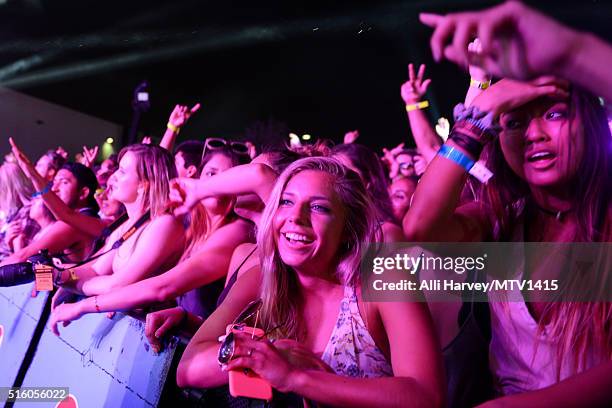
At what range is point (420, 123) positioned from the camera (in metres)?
2.64

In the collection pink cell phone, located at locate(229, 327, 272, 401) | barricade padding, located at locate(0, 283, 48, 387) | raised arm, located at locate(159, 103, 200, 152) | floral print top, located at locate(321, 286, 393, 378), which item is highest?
raised arm, located at locate(159, 103, 200, 152)

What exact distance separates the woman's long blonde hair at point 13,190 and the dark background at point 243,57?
101 inches

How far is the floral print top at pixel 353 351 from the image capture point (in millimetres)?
1512

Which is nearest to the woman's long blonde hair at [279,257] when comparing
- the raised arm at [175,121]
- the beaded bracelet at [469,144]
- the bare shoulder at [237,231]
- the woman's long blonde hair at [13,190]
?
the beaded bracelet at [469,144]

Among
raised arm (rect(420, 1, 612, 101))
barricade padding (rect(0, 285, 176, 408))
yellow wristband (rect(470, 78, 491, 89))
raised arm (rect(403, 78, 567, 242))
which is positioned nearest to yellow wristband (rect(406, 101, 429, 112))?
yellow wristband (rect(470, 78, 491, 89))

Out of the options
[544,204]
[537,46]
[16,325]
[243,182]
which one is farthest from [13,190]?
[537,46]

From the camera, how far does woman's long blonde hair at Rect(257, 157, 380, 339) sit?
167 cm

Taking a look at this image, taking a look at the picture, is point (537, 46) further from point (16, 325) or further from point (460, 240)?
point (16, 325)

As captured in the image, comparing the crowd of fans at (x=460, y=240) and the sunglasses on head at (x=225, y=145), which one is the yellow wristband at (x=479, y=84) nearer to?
the crowd of fans at (x=460, y=240)

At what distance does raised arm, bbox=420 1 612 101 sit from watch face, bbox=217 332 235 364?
88cm

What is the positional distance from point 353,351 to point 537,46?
950mm

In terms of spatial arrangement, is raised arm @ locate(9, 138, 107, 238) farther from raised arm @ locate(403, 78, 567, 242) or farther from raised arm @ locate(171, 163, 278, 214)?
raised arm @ locate(403, 78, 567, 242)

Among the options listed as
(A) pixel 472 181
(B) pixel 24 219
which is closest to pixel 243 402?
(A) pixel 472 181

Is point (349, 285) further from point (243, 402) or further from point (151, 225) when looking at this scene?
point (151, 225)
